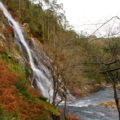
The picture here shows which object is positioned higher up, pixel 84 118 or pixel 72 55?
pixel 72 55

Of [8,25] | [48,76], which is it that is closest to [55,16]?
[8,25]

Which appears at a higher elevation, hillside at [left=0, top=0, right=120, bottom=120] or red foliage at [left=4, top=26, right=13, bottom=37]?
red foliage at [left=4, top=26, right=13, bottom=37]

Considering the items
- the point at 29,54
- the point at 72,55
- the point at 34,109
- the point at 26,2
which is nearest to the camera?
the point at 34,109

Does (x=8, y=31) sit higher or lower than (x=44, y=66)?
higher

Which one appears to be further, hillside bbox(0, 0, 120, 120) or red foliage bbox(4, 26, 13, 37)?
red foliage bbox(4, 26, 13, 37)

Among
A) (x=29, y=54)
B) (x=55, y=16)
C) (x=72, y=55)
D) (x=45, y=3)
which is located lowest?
(x=72, y=55)

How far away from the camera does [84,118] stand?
1074 cm

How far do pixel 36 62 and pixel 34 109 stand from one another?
34.0 feet

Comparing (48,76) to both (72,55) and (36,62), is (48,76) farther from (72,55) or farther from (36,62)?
(72,55)

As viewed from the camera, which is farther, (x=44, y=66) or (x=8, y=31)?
(x=44, y=66)

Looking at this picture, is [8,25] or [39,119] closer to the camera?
[39,119]

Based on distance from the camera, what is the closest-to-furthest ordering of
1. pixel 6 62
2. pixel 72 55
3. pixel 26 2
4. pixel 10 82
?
pixel 10 82 → pixel 6 62 → pixel 72 55 → pixel 26 2

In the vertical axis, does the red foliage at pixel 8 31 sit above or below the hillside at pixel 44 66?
above

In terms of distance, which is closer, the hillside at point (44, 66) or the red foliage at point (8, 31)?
the hillside at point (44, 66)
